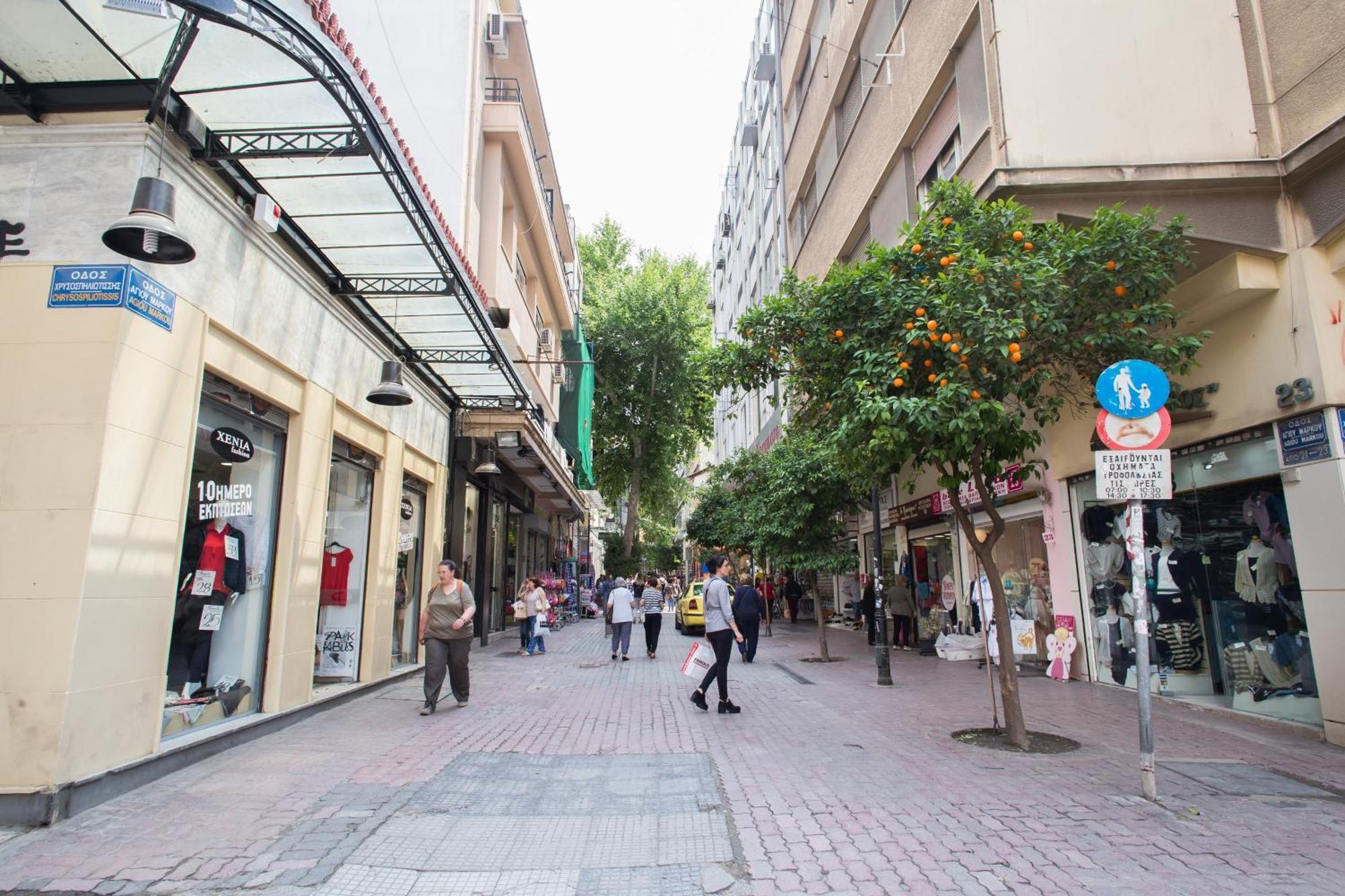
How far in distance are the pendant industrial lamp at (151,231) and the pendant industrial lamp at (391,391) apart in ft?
12.5

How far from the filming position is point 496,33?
667 inches

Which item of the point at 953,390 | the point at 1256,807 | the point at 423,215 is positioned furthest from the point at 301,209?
the point at 1256,807

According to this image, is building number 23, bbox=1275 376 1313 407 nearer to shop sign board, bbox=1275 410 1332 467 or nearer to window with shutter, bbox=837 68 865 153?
shop sign board, bbox=1275 410 1332 467

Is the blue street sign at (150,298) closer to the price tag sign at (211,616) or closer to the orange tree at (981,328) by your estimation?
the price tag sign at (211,616)

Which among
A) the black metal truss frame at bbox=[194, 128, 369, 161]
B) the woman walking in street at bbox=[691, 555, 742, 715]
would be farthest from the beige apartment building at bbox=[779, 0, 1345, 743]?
the black metal truss frame at bbox=[194, 128, 369, 161]

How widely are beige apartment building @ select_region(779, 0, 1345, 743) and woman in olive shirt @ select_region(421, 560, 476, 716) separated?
7.47 m

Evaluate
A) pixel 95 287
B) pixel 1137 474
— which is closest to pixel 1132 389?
pixel 1137 474

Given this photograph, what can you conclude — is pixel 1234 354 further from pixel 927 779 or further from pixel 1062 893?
pixel 1062 893

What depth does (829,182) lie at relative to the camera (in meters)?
17.6

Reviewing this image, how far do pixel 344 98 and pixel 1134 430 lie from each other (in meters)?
6.33

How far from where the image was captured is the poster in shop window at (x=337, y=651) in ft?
31.8

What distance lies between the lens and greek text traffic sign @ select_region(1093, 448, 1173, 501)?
562 centimetres

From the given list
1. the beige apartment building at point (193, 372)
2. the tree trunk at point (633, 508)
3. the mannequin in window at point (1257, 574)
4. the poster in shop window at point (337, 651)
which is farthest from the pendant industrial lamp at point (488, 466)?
the tree trunk at point (633, 508)

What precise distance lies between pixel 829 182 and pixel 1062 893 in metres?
16.2
